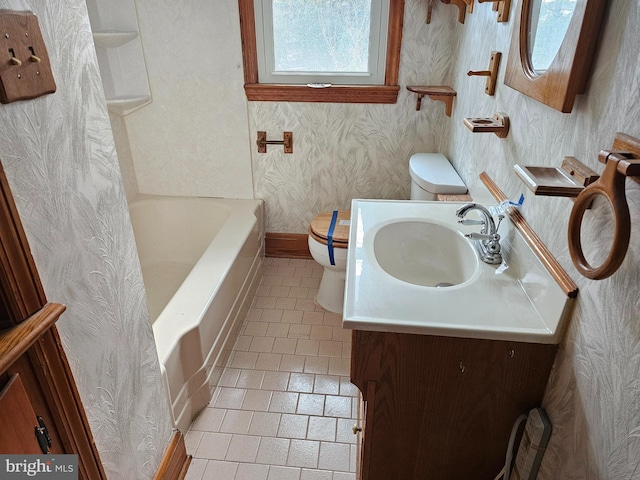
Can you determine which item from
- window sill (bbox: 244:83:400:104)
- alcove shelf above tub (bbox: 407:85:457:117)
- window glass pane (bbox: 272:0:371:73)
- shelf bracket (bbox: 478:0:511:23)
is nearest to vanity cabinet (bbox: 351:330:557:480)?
shelf bracket (bbox: 478:0:511:23)

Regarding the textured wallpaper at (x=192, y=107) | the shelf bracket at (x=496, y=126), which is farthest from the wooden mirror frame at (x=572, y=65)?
the textured wallpaper at (x=192, y=107)

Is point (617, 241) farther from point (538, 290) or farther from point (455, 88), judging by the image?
point (455, 88)

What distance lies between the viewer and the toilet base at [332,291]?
2.25 meters

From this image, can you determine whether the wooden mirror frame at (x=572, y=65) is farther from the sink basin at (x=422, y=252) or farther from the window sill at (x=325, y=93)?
the window sill at (x=325, y=93)

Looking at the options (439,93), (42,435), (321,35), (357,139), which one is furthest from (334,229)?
(42,435)

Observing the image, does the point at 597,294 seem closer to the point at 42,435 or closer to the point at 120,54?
the point at 42,435

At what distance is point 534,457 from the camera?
3.47 ft

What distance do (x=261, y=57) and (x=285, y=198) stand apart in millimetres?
780

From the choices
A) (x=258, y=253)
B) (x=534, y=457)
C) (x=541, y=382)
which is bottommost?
(x=258, y=253)

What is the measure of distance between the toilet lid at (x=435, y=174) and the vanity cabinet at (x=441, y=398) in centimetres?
91

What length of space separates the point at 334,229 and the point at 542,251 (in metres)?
1.24

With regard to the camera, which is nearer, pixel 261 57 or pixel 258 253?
pixel 261 57

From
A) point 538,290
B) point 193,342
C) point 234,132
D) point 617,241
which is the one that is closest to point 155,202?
point 234,132

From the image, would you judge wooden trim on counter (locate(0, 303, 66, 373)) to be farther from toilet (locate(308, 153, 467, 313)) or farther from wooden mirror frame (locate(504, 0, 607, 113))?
toilet (locate(308, 153, 467, 313))
